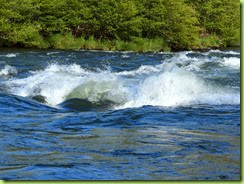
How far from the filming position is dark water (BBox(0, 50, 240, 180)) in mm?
Result: 3506

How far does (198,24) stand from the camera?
84.2ft

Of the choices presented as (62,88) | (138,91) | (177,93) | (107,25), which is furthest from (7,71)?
(107,25)

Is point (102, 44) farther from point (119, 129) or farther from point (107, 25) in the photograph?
point (119, 129)

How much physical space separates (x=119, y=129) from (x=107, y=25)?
21.8 m

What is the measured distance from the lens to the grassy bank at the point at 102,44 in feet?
77.6

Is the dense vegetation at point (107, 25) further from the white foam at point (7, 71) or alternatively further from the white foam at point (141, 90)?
the white foam at point (141, 90)

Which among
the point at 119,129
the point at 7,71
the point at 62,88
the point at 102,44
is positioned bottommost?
the point at 102,44

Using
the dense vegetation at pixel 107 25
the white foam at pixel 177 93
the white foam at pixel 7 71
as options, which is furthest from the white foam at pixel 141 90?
the dense vegetation at pixel 107 25

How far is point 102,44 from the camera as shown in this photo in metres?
24.7

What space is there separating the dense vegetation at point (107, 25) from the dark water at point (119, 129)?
13.7 metres

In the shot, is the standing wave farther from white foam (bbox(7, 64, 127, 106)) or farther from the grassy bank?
the grassy bank

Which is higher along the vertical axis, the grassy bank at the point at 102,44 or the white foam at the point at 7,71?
the white foam at the point at 7,71

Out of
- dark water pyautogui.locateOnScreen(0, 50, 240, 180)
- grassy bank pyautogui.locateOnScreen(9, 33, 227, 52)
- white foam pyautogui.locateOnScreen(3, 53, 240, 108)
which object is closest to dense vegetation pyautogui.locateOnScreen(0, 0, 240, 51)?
grassy bank pyautogui.locateOnScreen(9, 33, 227, 52)

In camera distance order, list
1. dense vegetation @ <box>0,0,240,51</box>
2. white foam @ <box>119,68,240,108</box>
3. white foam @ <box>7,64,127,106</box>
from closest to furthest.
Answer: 1. white foam @ <box>119,68,240,108</box>
2. white foam @ <box>7,64,127,106</box>
3. dense vegetation @ <box>0,0,240,51</box>
